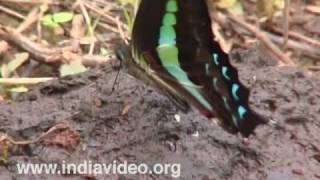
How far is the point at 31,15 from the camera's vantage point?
3.32 meters

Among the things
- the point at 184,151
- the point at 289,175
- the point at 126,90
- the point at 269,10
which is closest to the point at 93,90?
the point at 126,90

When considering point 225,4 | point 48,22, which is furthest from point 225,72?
point 225,4

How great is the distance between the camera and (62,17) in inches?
130

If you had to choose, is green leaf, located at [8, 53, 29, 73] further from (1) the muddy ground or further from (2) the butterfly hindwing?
(2) the butterfly hindwing

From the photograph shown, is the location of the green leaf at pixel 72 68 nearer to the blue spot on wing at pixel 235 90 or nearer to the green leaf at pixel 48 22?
the green leaf at pixel 48 22

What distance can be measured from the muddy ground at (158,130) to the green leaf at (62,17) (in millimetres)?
868

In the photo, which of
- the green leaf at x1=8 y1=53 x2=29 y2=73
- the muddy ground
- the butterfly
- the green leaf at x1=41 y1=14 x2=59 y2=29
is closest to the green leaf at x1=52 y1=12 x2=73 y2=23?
the green leaf at x1=41 y1=14 x2=59 y2=29

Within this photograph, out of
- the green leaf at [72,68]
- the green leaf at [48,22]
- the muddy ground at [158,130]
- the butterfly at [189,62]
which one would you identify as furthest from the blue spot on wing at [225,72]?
the green leaf at [48,22]

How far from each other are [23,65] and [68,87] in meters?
0.68

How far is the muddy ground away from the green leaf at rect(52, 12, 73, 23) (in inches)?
34.2

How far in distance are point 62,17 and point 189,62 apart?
51.8 inches

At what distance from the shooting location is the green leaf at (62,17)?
3.29m

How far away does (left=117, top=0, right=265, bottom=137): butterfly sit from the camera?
201 cm

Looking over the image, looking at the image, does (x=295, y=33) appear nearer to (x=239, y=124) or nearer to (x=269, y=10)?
(x=269, y=10)
